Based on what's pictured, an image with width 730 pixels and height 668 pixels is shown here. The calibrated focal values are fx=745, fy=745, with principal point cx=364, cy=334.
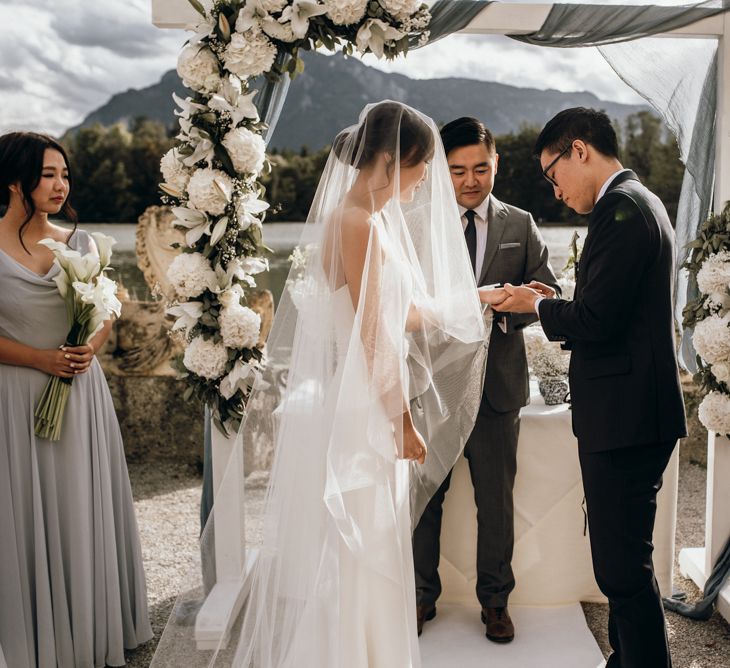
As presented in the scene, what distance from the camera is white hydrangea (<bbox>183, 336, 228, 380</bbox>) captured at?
3027 millimetres

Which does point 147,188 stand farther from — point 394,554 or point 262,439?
point 394,554

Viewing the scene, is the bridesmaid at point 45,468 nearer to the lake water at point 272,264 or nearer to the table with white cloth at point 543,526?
the table with white cloth at point 543,526

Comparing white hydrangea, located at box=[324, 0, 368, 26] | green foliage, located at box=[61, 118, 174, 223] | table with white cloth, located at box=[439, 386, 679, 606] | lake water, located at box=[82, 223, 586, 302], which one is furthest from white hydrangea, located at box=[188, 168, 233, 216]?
green foliage, located at box=[61, 118, 174, 223]

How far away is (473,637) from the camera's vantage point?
3.25 meters

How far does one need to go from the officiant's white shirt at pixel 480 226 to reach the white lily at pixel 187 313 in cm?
118

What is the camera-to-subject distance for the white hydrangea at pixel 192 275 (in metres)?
2.99

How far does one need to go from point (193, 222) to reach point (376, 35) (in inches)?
40.4

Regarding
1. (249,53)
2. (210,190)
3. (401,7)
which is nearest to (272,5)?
(249,53)

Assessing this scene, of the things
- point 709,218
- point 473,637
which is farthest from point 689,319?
point 473,637

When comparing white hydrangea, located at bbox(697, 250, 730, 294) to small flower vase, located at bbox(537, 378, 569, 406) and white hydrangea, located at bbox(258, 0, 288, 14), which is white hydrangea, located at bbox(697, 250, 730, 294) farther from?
white hydrangea, located at bbox(258, 0, 288, 14)

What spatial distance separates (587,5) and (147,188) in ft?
18.0

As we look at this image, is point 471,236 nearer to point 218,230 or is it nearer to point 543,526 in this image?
point 218,230

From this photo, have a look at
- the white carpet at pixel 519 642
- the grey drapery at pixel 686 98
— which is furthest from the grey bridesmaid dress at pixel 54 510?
the grey drapery at pixel 686 98

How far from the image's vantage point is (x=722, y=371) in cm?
323
